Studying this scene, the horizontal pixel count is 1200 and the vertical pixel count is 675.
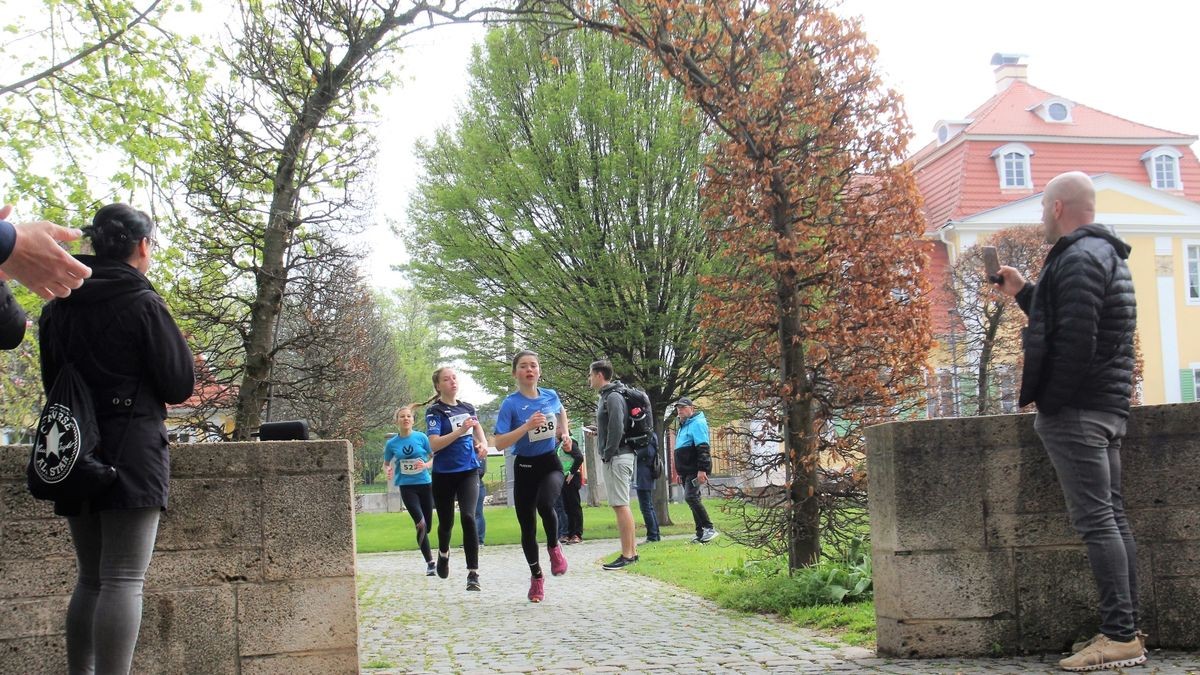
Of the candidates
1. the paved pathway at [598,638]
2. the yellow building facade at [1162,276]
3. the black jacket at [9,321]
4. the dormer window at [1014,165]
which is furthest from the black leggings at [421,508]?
the dormer window at [1014,165]

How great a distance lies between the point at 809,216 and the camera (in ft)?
29.0

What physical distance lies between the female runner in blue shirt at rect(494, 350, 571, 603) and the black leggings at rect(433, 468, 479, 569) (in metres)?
0.57

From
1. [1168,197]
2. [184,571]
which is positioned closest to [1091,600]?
[184,571]

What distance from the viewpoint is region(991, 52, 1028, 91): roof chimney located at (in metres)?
49.3

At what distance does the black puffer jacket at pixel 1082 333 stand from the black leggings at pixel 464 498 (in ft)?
19.1

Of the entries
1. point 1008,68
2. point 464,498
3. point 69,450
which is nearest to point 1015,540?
point 69,450

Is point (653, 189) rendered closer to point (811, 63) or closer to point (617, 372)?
point (617, 372)

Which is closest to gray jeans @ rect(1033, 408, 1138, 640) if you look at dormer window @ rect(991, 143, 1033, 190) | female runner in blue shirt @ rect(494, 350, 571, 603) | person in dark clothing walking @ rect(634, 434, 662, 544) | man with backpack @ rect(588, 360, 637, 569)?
female runner in blue shirt @ rect(494, 350, 571, 603)

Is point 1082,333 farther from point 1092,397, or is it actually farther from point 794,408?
point 794,408

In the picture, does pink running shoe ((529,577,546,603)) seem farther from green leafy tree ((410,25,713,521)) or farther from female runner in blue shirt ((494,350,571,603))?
green leafy tree ((410,25,713,521))

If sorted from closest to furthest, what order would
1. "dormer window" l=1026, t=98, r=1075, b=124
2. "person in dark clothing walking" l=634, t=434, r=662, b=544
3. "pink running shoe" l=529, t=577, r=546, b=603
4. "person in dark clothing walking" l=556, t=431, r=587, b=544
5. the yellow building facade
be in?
"pink running shoe" l=529, t=577, r=546, b=603, "person in dark clothing walking" l=634, t=434, r=662, b=544, "person in dark clothing walking" l=556, t=431, r=587, b=544, the yellow building facade, "dormer window" l=1026, t=98, r=1075, b=124

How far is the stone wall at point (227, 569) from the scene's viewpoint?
5.27 metres

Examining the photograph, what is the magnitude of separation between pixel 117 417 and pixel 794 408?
556 cm

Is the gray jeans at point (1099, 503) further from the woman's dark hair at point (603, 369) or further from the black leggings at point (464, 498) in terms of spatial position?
the woman's dark hair at point (603, 369)
